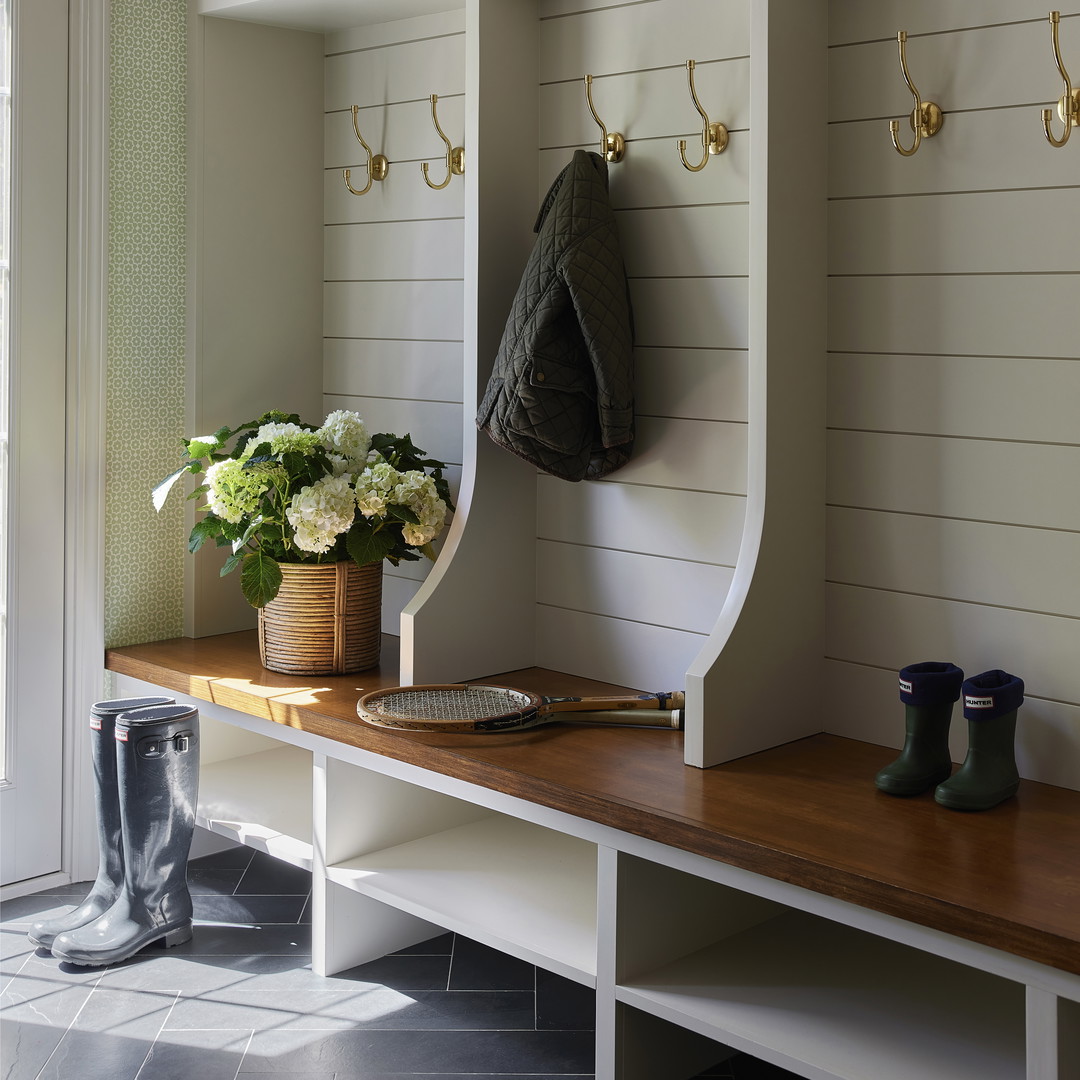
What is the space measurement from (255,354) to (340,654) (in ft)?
2.51

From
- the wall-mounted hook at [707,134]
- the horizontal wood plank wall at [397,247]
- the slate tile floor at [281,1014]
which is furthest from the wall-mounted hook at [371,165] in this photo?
the slate tile floor at [281,1014]

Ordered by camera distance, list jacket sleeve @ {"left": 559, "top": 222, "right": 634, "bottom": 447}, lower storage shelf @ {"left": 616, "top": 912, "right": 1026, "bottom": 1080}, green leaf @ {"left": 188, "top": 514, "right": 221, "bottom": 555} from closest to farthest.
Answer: lower storage shelf @ {"left": 616, "top": 912, "right": 1026, "bottom": 1080}, jacket sleeve @ {"left": 559, "top": 222, "right": 634, "bottom": 447}, green leaf @ {"left": 188, "top": 514, "right": 221, "bottom": 555}

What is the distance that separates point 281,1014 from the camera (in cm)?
207

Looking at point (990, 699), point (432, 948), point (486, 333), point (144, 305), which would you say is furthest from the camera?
point (144, 305)

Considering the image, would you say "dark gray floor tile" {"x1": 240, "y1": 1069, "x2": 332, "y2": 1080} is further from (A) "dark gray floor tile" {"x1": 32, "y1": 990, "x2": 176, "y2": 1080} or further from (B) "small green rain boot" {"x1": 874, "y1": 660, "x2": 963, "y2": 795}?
(B) "small green rain boot" {"x1": 874, "y1": 660, "x2": 963, "y2": 795}

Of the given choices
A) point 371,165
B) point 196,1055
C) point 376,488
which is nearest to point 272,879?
point 196,1055

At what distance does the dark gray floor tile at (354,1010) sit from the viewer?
6.69 ft

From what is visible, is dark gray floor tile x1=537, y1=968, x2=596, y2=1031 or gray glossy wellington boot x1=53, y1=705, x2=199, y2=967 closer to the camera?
dark gray floor tile x1=537, y1=968, x2=596, y2=1031

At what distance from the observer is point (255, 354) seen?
8.96 ft

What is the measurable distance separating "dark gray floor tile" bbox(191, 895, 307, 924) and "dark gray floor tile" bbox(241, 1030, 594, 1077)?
0.45 metres

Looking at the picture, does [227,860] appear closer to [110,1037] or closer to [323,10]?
[110,1037]

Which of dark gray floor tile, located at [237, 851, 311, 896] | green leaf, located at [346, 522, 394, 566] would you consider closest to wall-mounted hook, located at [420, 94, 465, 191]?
green leaf, located at [346, 522, 394, 566]

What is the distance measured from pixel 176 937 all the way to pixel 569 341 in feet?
4.36

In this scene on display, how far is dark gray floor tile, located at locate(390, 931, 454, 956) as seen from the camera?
2314 mm
